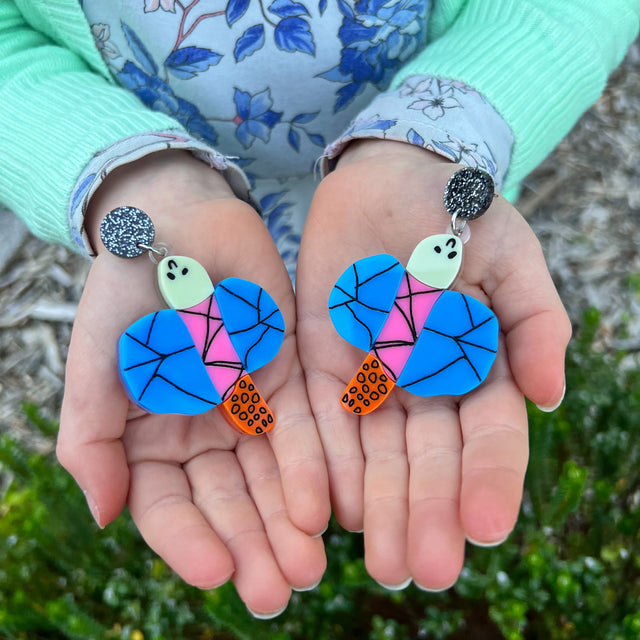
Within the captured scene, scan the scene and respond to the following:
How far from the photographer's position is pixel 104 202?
1364 millimetres

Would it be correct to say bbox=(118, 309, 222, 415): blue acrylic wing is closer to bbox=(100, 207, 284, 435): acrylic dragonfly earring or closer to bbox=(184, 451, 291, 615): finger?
bbox=(100, 207, 284, 435): acrylic dragonfly earring

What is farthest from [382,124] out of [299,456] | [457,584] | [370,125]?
[457,584]

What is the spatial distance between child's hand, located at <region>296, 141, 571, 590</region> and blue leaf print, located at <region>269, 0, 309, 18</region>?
12.0 inches

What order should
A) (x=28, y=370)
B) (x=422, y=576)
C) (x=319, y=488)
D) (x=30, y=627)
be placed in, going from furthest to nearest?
(x=28, y=370) < (x=30, y=627) < (x=319, y=488) < (x=422, y=576)

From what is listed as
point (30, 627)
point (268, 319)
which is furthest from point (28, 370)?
point (268, 319)

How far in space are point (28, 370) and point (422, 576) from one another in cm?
Result: 172

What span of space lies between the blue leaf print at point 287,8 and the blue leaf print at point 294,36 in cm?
1

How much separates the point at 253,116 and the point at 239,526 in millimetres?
921

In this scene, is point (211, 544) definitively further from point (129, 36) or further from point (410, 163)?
point (129, 36)

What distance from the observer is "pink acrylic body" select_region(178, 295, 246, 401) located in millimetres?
1321

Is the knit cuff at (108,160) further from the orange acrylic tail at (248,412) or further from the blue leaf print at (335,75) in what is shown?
the orange acrylic tail at (248,412)

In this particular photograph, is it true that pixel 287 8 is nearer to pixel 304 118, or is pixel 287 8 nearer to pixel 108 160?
pixel 304 118

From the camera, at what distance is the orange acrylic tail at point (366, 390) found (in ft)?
4.13

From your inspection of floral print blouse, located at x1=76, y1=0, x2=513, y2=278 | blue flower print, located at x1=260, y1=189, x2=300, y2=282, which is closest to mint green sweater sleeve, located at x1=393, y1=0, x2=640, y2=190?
floral print blouse, located at x1=76, y1=0, x2=513, y2=278
